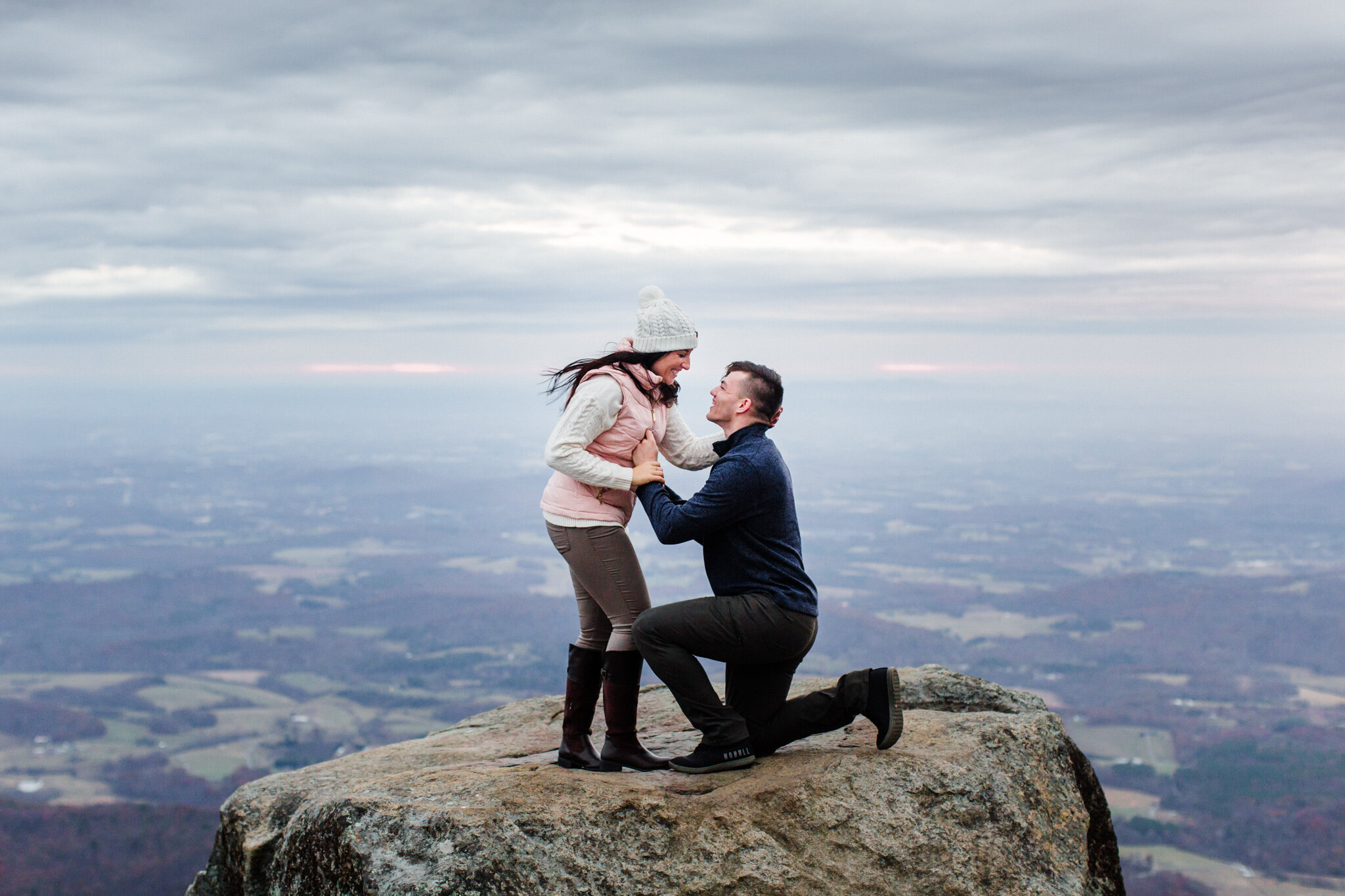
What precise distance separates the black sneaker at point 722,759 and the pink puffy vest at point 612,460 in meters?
1.74

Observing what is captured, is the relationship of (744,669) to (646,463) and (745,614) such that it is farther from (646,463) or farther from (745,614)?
(646,463)

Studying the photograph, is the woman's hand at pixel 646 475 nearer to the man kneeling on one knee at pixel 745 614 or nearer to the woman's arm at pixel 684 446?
the man kneeling on one knee at pixel 745 614

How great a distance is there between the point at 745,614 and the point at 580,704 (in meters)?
1.67

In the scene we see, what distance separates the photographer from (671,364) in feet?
23.9

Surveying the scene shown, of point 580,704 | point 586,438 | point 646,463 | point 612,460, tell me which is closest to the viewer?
point 586,438

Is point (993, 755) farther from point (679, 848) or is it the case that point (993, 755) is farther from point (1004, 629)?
point (1004, 629)

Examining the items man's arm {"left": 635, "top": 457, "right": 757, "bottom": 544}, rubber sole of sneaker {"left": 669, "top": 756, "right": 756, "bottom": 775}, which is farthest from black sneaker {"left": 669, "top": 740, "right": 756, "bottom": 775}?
man's arm {"left": 635, "top": 457, "right": 757, "bottom": 544}

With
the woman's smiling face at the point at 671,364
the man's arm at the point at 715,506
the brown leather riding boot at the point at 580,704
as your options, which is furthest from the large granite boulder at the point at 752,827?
the woman's smiling face at the point at 671,364

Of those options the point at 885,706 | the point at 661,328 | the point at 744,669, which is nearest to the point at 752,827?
the point at 744,669

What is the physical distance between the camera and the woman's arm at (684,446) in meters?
7.82

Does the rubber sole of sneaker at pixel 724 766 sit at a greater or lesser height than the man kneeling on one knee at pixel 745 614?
lesser

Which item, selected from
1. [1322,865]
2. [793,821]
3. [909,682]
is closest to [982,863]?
[793,821]

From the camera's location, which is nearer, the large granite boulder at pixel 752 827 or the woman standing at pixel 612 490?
the large granite boulder at pixel 752 827

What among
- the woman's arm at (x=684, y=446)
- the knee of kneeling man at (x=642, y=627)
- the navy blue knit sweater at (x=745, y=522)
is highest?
the woman's arm at (x=684, y=446)
